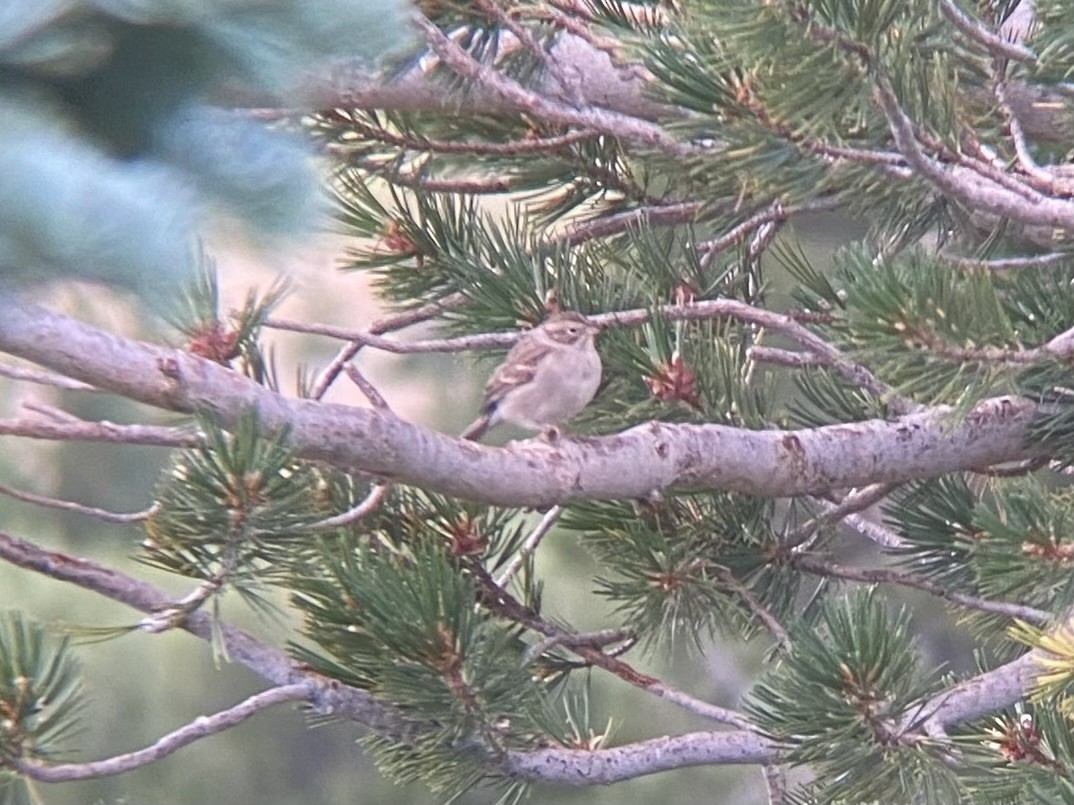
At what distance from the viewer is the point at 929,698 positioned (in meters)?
1.33

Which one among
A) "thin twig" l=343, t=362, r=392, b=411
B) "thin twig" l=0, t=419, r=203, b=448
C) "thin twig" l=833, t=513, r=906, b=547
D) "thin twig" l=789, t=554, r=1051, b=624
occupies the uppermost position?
"thin twig" l=833, t=513, r=906, b=547

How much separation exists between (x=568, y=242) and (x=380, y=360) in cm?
514

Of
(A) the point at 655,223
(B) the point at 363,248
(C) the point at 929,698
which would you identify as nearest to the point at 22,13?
(C) the point at 929,698

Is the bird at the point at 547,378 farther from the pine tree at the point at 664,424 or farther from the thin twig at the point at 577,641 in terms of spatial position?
the thin twig at the point at 577,641

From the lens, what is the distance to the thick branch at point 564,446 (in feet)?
2.80

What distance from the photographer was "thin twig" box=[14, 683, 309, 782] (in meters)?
1.00

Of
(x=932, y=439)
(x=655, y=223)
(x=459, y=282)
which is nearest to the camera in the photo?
(x=932, y=439)

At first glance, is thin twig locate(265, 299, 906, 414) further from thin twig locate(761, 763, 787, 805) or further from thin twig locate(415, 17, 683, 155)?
thin twig locate(761, 763, 787, 805)

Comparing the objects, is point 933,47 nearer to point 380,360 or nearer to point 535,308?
point 535,308

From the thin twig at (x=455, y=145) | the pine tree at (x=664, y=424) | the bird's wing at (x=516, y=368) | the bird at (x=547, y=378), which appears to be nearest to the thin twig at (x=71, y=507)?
the pine tree at (x=664, y=424)

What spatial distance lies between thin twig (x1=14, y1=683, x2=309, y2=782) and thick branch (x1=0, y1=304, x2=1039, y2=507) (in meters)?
0.26

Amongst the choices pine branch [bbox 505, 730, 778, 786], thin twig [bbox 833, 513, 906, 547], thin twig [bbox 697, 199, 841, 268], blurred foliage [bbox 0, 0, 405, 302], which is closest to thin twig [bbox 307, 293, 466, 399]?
thin twig [bbox 697, 199, 841, 268]

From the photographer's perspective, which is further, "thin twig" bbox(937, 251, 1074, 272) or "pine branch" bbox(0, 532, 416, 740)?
"thin twig" bbox(937, 251, 1074, 272)

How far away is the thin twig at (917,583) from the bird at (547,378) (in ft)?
1.16
